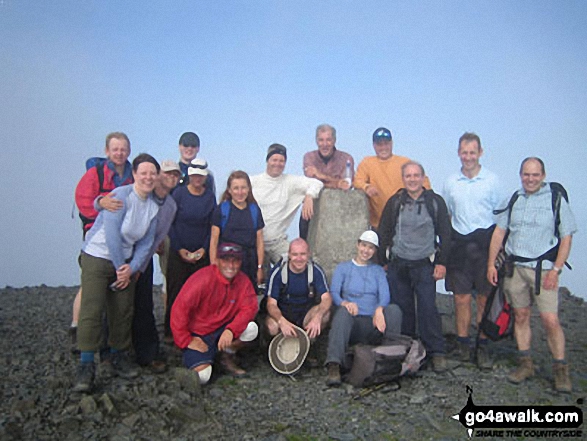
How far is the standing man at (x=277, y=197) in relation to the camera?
8234 mm

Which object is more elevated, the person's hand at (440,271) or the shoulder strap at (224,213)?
the shoulder strap at (224,213)

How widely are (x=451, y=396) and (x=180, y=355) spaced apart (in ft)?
13.7

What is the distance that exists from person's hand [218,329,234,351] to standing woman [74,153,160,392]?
139 cm

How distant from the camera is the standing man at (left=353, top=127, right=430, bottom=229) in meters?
8.54

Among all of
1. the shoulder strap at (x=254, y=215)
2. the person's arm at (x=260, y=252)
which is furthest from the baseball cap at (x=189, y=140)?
the person's arm at (x=260, y=252)

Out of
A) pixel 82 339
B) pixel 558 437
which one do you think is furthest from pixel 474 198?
pixel 82 339

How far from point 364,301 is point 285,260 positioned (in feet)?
4.31

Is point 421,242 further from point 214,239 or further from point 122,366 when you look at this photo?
point 122,366

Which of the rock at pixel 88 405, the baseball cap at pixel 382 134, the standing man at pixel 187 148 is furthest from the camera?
the baseball cap at pixel 382 134

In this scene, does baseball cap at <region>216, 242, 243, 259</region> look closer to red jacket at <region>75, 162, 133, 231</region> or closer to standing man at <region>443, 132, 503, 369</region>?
red jacket at <region>75, 162, 133, 231</region>

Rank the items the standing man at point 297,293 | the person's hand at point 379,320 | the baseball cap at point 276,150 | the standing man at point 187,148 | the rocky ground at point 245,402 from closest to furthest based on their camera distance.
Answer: the rocky ground at point 245,402 < the person's hand at point 379,320 < the standing man at point 297,293 < the baseball cap at point 276,150 < the standing man at point 187,148

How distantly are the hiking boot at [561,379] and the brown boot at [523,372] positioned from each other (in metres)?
0.45

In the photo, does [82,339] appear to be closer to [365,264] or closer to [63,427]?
[63,427]

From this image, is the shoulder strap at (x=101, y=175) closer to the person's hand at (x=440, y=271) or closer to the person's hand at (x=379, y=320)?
the person's hand at (x=379, y=320)
